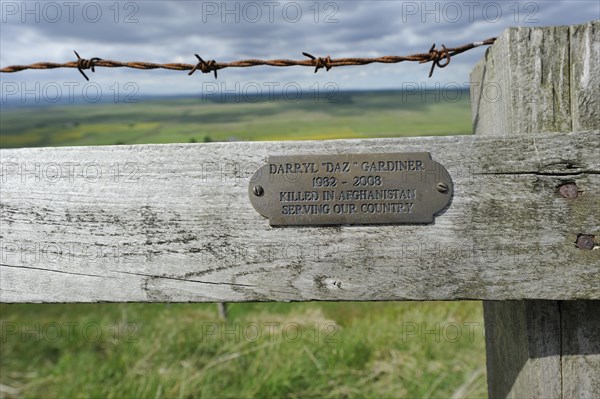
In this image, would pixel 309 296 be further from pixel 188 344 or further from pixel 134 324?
pixel 134 324

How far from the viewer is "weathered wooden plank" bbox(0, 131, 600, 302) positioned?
1.49m

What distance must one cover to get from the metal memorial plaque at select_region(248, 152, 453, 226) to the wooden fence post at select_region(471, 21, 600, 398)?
379 millimetres

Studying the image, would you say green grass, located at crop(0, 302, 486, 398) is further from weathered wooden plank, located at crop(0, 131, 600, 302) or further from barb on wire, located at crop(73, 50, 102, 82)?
barb on wire, located at crop(73, 50, 102, 82)

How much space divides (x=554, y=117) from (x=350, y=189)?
697mm

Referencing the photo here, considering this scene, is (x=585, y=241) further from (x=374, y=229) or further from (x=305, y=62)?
(x=305, y=62)

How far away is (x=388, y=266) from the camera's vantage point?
1.51 m

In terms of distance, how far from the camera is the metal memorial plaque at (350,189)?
1.51m

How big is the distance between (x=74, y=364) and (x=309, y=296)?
3.93 metres

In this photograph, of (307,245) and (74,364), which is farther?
(74,364)

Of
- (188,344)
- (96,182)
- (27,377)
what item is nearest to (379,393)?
(188,344)

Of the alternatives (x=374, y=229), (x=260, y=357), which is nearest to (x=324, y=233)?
(x=374, y=229)

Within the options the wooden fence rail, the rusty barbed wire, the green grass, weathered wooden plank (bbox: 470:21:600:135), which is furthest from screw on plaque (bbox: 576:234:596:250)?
the green grass

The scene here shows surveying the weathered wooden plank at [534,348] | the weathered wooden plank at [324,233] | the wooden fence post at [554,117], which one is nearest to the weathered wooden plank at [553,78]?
the wooden fence post at [554,117]

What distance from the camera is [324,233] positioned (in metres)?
1.52
